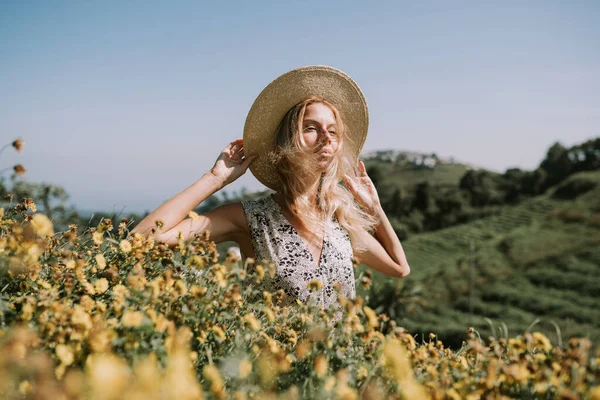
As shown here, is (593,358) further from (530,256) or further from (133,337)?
(530,256)

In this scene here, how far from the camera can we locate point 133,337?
3.19 ft

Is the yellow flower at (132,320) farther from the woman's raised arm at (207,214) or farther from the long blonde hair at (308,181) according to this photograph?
the long blonde hair at (308,181)

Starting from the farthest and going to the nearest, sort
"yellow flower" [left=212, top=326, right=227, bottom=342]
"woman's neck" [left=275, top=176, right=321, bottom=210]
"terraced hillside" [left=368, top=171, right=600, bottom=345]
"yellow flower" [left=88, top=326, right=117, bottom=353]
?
"terraced hillside" [left=368, top=171, right=600, bottom=345], "woman's neck" [left=275, top=176, right=321, bottom=210], "yellow flower" [left=212, top=326, right=227, bottom=342], "yellow flower" [left=88, top=326, right=117, bottom=353]

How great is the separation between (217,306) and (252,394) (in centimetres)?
28

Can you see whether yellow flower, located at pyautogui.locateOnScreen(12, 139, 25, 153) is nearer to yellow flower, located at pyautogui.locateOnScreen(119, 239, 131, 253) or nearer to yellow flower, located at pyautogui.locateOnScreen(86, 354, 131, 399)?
yellow flower, located at pyautogui.locateOnScreen(119, 239, 131, 253)

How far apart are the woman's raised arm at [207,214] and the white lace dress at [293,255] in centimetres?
12

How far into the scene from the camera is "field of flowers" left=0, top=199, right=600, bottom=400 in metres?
0.80

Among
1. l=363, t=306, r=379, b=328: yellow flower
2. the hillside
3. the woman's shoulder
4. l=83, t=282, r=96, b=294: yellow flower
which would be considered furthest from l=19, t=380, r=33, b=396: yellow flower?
the hillside

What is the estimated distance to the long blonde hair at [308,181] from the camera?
2.56 metres

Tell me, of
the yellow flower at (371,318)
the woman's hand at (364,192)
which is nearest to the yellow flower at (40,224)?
the yellow flower at (371,318)

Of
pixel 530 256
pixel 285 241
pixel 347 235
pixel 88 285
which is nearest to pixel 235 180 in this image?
→ pixel 285 241

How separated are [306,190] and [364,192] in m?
0.38

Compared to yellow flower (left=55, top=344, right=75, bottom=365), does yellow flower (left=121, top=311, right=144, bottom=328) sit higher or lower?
higher

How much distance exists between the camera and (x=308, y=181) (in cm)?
270
